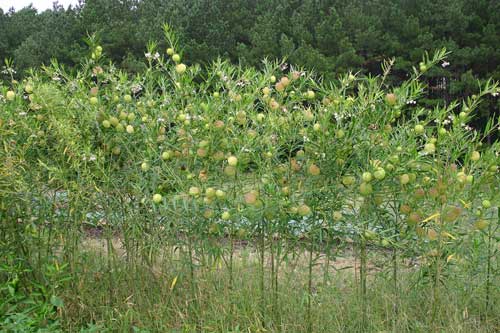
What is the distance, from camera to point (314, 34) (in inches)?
703

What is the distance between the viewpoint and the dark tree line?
51.1 ft

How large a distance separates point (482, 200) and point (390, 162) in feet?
1.50

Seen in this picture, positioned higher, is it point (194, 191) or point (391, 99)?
point (391, 99)

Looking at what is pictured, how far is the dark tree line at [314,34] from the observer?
15586 mm

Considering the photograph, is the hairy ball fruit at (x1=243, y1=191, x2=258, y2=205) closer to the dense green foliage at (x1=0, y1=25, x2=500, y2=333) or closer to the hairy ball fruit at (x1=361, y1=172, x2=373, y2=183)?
the dense green foliage at (x1=0, y1=25, x2=500, y2=333)

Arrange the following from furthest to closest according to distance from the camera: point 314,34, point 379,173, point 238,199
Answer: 1. point 314,34
2. point 238,199
3. point 379,173

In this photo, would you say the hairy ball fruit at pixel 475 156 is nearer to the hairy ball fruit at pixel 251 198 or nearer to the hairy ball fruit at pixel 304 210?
the hairy ball fruit at pixel 304 210

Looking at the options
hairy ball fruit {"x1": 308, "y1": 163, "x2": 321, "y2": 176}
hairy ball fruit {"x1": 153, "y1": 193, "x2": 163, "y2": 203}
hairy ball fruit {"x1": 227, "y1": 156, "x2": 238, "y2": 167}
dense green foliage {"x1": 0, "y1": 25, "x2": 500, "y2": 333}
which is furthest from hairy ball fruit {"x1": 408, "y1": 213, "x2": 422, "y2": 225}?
hairy ball fruit {"x1": 153, "y1": 193, "x2": 163, "y2": 203}

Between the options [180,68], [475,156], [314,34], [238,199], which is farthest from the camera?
[314,34]

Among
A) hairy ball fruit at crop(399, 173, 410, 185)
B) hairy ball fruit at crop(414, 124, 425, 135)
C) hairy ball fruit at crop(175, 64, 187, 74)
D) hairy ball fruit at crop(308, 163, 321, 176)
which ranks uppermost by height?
hairy ball fruit at crop(175, 64, 187, 74)

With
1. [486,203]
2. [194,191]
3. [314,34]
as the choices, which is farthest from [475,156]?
[314,34]

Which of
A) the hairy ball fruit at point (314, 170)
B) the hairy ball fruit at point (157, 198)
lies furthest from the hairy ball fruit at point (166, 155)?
the hairy ball fruit at point (314, 170)

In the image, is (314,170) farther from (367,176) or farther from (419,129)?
(419,129)

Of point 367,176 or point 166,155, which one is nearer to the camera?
point 367,176
